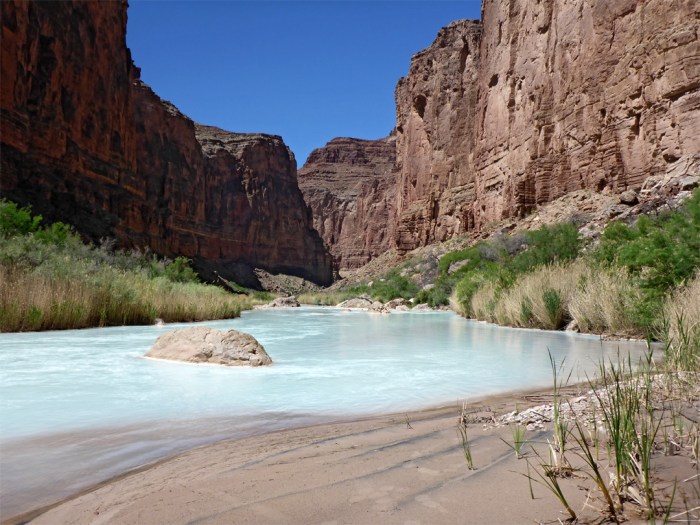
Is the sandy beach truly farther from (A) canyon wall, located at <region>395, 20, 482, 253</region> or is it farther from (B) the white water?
(A) canyon wall, located at <region>395, 20, 482, 253</region>

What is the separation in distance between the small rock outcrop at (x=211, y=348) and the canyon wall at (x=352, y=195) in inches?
3432

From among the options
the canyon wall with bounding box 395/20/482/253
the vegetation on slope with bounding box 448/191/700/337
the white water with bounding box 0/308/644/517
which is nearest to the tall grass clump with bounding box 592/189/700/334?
the vegetation on slope with bounding box 448/191/700/337

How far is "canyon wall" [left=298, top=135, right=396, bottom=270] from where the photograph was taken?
113 meters

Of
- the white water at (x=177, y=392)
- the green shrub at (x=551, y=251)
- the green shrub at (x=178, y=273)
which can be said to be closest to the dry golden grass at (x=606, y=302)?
the white water at (x=177, y=392)

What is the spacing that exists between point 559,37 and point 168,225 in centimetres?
4317

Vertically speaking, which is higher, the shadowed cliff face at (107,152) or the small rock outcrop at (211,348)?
the shadowed cliff face at (107,152)

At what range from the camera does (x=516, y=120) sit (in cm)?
3628

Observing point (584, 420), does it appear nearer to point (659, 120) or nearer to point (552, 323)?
point (552, 323)

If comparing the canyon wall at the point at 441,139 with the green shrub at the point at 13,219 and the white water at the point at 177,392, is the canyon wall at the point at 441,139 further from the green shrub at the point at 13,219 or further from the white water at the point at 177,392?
the white water at the point at 177,392

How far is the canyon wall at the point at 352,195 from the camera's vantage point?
113 m

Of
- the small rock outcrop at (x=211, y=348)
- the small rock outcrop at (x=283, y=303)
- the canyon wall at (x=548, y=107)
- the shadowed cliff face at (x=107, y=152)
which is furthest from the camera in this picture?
the small rock outcrop at (x=283, y=303)

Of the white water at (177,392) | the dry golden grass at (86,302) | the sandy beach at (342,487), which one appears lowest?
the white water at (177,392)

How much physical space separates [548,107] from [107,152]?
32998mm

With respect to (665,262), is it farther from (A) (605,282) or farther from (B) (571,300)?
(B) (571,300)
